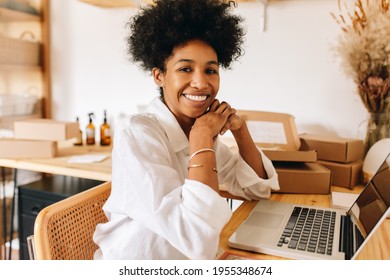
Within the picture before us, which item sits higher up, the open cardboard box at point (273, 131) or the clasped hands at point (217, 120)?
the clasped hands at point (217, 120)

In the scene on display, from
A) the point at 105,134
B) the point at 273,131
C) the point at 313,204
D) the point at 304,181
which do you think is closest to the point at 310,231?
the point at 313,204

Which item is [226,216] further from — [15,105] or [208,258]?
[15,105]

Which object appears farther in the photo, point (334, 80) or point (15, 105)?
point (15, 105)

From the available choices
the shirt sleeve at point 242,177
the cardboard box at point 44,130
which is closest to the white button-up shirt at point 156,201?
the shirt sleeve at point 242,177

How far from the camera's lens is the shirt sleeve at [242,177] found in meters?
1.05

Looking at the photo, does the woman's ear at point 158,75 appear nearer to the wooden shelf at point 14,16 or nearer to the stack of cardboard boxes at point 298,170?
the stack of cardboard boxes at point 298,170

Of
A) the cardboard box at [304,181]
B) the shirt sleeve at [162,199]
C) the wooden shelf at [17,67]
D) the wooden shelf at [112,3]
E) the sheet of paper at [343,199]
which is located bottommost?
the sheet of paper at [343,199]

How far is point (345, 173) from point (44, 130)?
1.28m

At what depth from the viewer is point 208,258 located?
69cm

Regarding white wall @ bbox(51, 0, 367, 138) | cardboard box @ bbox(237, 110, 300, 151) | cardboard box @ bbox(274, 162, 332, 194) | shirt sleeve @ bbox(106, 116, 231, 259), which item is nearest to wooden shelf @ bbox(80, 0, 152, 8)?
white wall @ bbox(51, 0, 367, 138)

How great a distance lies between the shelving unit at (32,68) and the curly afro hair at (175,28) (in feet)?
4.95

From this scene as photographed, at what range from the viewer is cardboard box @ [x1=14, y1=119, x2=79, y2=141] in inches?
65.5
